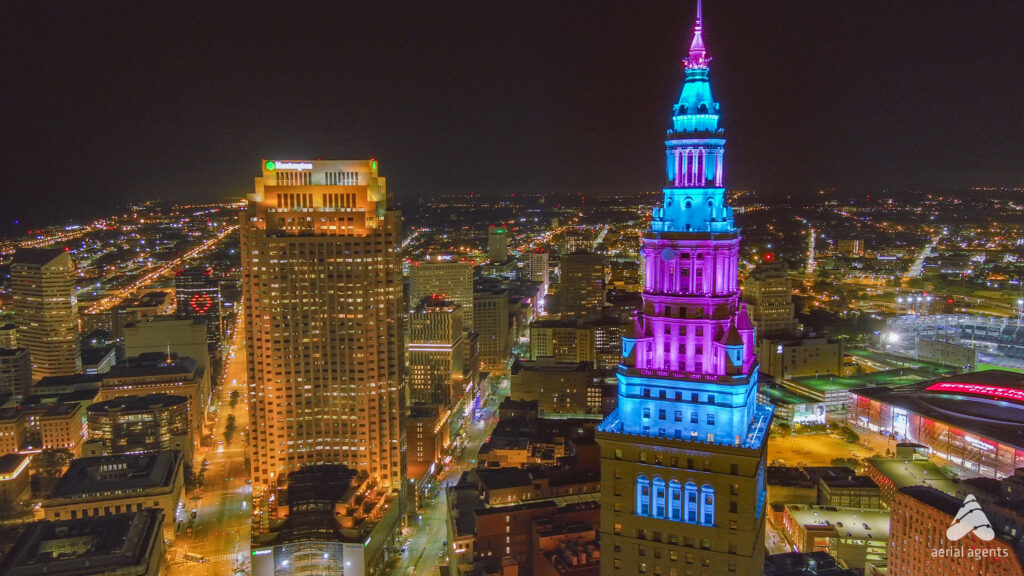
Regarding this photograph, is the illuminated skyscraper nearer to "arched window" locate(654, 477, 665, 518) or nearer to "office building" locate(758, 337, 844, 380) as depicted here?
"arched window" locate(654, 477, 665, 518)

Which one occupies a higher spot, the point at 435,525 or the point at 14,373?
the point at 14,373

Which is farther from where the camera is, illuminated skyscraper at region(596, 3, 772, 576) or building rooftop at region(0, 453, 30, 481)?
building rooftop at region(0, 453, 30, 481)

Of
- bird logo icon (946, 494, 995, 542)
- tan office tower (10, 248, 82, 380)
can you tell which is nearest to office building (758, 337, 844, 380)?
bird logo icon (946, 494, 995, 542)

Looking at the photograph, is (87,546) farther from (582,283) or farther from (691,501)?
(582,283)

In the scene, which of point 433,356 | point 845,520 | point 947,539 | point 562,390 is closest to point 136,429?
point 433,356

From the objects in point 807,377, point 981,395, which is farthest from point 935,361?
point 981,395
